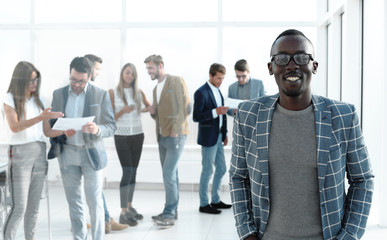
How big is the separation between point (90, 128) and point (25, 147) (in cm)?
44

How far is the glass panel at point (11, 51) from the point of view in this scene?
3.10m

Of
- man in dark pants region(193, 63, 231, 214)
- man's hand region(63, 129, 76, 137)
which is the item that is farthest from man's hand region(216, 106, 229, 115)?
man's hand region(63, 129, 76, 137)

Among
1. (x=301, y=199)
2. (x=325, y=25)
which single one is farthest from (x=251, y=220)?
(x=325, y=25)

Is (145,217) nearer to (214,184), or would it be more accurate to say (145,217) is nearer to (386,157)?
(214,184)

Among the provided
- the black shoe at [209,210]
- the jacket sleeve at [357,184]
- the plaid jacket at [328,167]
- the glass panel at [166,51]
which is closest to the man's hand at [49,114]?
the glass panel at [166,51]

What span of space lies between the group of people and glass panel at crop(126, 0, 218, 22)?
333 millimetres

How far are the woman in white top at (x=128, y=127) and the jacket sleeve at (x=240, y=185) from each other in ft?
5.98

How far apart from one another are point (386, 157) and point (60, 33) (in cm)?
286

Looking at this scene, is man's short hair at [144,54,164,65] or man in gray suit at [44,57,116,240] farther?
man's short hair at [144,54,164,65]

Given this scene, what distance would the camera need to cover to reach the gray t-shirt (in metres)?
1.36

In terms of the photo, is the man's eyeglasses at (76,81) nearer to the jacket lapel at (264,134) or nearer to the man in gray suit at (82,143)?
the man in gray suit at (82,143)

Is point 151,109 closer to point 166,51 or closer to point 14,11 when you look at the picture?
point 166,51

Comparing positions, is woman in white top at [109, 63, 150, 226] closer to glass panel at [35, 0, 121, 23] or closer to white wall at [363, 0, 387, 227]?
glass panel at [35, 0, 121, 23]

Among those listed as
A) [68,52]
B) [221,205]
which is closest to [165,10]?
[68,52]
